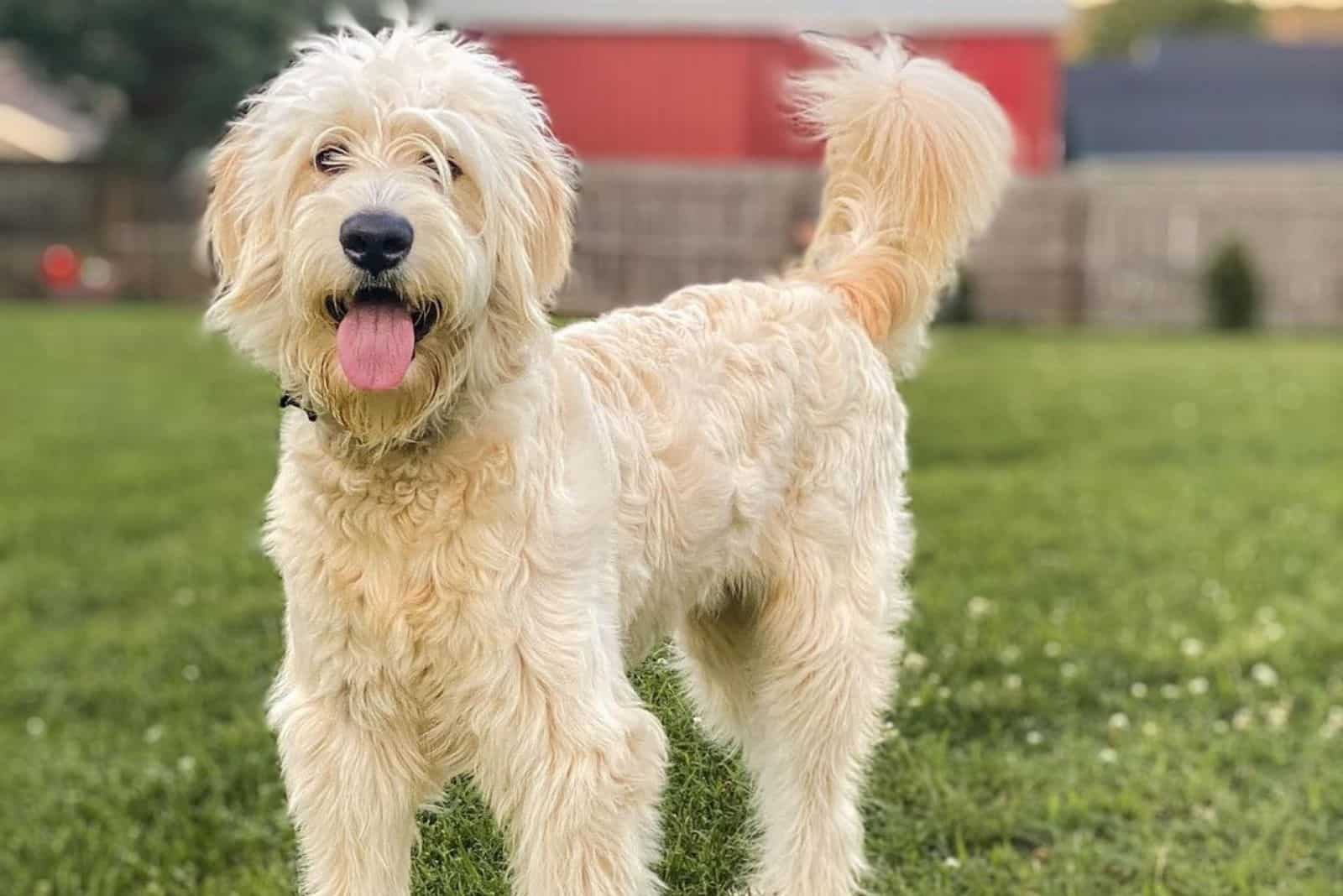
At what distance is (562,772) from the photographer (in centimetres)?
268

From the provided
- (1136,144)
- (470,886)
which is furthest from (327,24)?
(1136,144)

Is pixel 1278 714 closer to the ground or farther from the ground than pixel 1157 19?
closer to the ground

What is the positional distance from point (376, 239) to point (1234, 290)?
770 inches

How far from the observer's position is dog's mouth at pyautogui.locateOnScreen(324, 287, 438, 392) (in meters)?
2.51

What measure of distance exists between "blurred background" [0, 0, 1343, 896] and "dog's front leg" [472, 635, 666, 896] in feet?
0.79

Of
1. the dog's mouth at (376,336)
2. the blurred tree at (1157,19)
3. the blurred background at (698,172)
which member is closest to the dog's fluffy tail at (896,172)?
the dog's mouth at (376,336)

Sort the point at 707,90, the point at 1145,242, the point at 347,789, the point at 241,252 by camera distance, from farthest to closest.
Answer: the point at 707,90 → the point at 1145,242 → the point at 347,789 → the point at 241,252

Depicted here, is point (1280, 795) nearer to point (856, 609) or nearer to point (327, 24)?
point (856, 609)

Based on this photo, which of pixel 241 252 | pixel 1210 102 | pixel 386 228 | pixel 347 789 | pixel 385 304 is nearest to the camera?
pixel 386 228

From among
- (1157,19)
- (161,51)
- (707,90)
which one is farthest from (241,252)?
(1157,19)

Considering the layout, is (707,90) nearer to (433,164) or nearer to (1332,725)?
(1332,725)

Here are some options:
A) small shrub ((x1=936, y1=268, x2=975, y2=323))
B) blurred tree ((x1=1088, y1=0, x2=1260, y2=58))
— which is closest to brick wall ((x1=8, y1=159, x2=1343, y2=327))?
small shrub ((x1=936, y1=268, x2=975, y2=323))

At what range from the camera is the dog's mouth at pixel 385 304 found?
2510mm

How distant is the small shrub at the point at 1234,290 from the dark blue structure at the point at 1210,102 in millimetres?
12388
